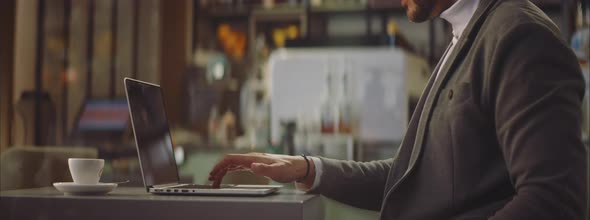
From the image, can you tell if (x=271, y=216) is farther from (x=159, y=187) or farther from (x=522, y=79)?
(x=522, y=79)

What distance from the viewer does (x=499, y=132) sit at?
979mm

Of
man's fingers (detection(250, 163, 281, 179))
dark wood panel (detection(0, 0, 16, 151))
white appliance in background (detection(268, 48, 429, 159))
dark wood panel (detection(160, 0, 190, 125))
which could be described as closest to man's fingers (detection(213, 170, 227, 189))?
man's fingers (detection(250, 163, 281, 179))

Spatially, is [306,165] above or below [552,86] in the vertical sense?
below

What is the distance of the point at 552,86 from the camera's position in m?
0.94

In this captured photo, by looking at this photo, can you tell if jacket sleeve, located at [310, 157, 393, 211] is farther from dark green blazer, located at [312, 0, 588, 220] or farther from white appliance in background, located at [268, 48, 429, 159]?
white appliance in background, located at [268, 48, 429, 159]

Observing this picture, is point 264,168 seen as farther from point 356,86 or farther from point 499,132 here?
point 356,86

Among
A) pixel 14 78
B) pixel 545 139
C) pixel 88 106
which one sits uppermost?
pixel 545 139

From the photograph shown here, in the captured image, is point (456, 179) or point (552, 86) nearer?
point (552, 86)

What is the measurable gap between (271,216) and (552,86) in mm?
425

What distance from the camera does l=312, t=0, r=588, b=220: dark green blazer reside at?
0.92 meters

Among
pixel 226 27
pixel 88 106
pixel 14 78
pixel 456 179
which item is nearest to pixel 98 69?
pixel 88 106

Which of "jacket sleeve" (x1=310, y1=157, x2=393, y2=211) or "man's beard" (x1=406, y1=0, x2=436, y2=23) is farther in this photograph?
"jacket sleeve" (x1=310, y1=157, x2=393, y2=211)

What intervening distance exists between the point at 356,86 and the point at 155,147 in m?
3.54

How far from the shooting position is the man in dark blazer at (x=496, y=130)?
0.92 metres
